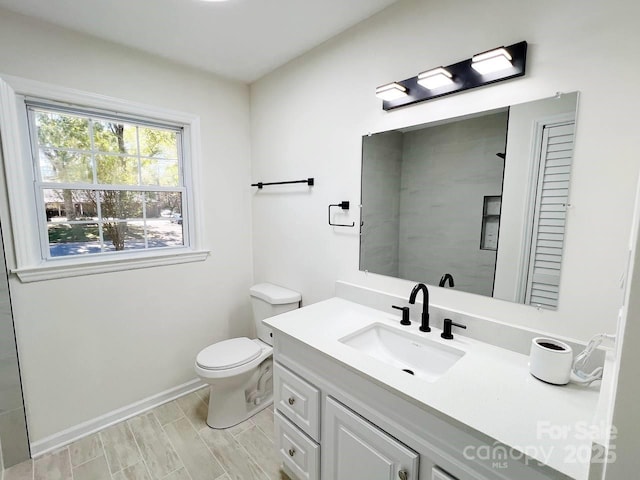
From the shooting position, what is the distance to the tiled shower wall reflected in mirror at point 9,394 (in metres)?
1.58

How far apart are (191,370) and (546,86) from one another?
110 inches

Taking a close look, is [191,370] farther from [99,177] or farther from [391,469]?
[391,469]

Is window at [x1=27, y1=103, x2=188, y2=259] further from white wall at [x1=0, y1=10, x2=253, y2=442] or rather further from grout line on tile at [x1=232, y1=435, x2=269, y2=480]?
grout line on tile at [x1=232, y1=435, x2=269, y2=480]

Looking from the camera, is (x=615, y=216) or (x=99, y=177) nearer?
(x=615, y=216)

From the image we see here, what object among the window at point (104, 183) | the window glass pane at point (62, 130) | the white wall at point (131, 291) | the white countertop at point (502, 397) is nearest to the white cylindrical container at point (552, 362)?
the white countertop at point (502, 397)

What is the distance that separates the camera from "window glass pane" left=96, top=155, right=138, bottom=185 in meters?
1.93

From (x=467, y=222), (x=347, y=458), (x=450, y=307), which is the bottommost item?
(x=347, y=458)

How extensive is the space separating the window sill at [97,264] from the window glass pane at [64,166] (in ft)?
1.68

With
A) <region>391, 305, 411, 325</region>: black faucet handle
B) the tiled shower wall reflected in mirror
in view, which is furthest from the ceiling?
<region>391, 305, 411, 325</region>: black faucet handle

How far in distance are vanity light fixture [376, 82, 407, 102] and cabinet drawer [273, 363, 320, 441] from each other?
147 centimetres

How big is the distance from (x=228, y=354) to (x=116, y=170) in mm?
1474

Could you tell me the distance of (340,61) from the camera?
1.77m

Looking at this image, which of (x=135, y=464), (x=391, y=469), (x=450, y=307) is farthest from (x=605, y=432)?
(x=135, y=464)

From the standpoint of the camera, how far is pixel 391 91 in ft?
4.82
